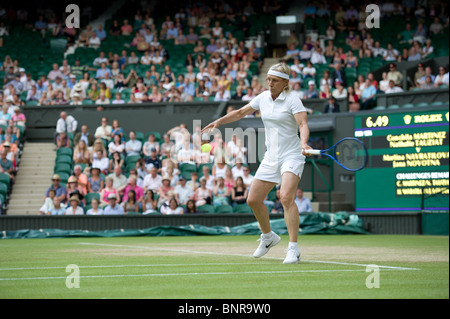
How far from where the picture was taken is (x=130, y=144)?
67.1 feet

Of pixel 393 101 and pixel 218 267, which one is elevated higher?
pixel 393 101

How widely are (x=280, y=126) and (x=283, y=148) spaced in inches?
9.5

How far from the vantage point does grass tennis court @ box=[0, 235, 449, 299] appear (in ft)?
16.7

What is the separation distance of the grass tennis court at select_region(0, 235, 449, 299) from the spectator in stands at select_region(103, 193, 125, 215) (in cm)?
822

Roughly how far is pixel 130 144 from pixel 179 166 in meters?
1.71

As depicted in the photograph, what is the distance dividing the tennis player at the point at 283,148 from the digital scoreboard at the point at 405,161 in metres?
9.73

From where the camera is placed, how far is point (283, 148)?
8.01 m

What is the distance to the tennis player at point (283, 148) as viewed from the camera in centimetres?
775

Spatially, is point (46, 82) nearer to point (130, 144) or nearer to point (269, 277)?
point (130, 144)

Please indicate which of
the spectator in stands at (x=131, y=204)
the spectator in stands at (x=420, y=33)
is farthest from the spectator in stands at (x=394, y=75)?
the spectator in stands at (x=131, y=204)

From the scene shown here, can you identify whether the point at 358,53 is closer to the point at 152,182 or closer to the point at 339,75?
the point at 339,75

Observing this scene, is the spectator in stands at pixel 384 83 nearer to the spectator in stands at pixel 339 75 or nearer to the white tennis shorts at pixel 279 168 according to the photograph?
the spectator in stands at pixel 339 75

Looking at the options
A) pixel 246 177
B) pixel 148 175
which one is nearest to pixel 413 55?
pixel 246 177
